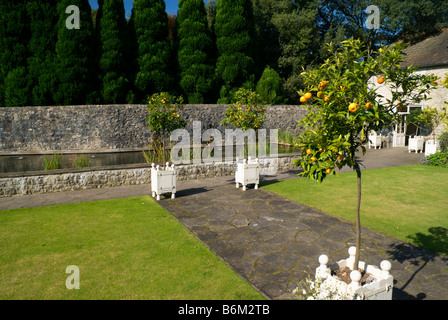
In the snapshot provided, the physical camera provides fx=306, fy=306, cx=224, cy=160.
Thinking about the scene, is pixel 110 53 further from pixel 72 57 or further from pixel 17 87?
pixel 17 87

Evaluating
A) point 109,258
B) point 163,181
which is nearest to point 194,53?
point 163,181

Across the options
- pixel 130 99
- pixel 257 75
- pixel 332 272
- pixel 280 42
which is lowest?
pixel 332 272

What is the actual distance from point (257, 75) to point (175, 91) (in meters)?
7.14

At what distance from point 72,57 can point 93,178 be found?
13.3 m

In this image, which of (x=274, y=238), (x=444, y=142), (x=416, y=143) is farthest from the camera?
(x=416, y=143)

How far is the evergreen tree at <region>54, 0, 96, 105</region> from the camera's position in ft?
65.4

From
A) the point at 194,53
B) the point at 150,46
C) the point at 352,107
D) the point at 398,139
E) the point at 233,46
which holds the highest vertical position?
the point at 233,46

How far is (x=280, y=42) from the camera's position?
28.9 metres

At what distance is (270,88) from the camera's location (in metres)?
23.9

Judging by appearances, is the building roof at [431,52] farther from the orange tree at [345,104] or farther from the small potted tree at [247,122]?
the orange tree at [345,104]

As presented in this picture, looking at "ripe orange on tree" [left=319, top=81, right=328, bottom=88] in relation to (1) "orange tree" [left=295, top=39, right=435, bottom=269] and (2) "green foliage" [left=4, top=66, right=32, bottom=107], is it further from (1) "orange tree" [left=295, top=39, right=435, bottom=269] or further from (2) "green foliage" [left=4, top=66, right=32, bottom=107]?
(2) "green foliage" [left=4, top=66, right=32, bottom=107]

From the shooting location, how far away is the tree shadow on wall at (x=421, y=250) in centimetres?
516
